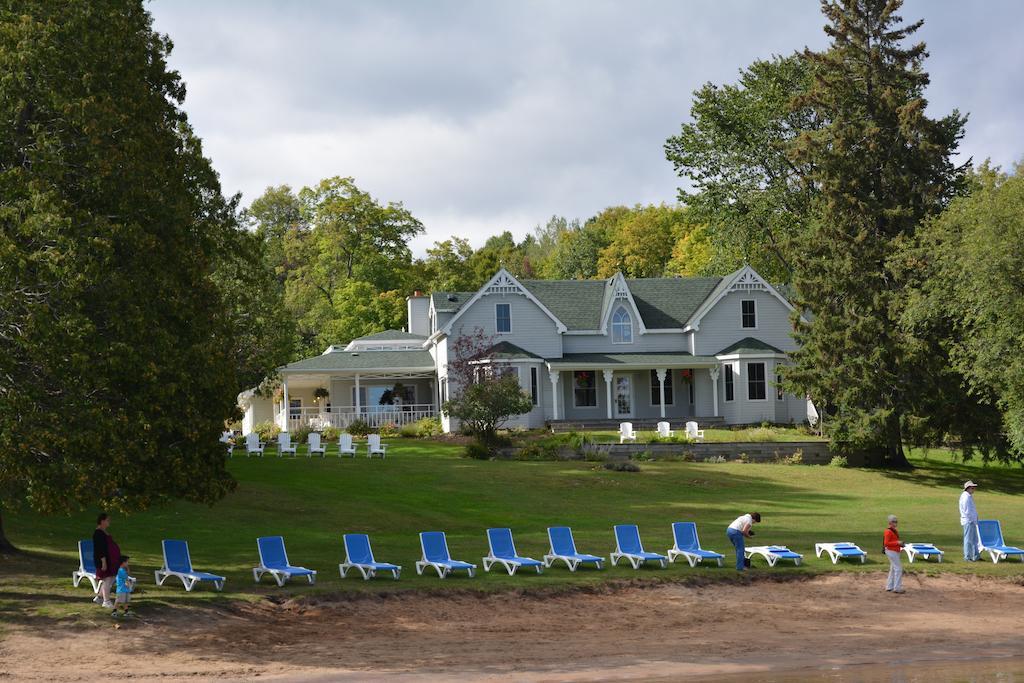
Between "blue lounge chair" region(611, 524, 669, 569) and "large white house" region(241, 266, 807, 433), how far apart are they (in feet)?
88.3

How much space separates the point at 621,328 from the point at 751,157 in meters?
11.5

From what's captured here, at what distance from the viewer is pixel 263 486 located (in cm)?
3453

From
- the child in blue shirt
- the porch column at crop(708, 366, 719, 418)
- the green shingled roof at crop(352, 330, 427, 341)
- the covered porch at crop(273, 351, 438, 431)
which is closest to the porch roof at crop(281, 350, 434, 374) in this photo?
the covered porch at crop(273, 351, 438, 431)

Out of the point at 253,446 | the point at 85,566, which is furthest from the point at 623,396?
the point at 85,566

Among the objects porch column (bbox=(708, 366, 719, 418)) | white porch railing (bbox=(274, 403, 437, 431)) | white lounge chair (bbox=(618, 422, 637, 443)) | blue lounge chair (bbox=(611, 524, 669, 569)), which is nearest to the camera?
blue lounge chair (bbox=(611, 524, 669, 569))

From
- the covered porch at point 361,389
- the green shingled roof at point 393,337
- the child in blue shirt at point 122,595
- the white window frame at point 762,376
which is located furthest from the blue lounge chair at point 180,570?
the green shingled roof at point 393,337

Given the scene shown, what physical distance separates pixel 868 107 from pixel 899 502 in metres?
18.0

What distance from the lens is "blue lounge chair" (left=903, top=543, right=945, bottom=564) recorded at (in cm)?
2558

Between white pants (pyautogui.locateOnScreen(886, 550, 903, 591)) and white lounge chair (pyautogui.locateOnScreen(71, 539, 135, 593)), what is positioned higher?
white lounge chair (pyautogui.locateOnScreen(71, 539, 135, 593))

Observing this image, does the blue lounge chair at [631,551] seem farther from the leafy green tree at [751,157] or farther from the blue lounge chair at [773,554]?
the leafy green tree at [751,157]

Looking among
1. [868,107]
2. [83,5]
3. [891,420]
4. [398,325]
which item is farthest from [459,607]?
[398,325]

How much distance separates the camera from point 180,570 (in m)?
21.0

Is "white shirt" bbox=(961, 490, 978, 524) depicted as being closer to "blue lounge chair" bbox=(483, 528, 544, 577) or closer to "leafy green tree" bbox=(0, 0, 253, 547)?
"blue lounge chair" bbox=(483, 528, 544, 577)

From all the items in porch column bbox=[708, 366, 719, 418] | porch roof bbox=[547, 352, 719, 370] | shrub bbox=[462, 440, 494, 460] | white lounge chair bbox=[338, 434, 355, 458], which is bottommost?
shrub bbox=[462, 440, 494, 460]
